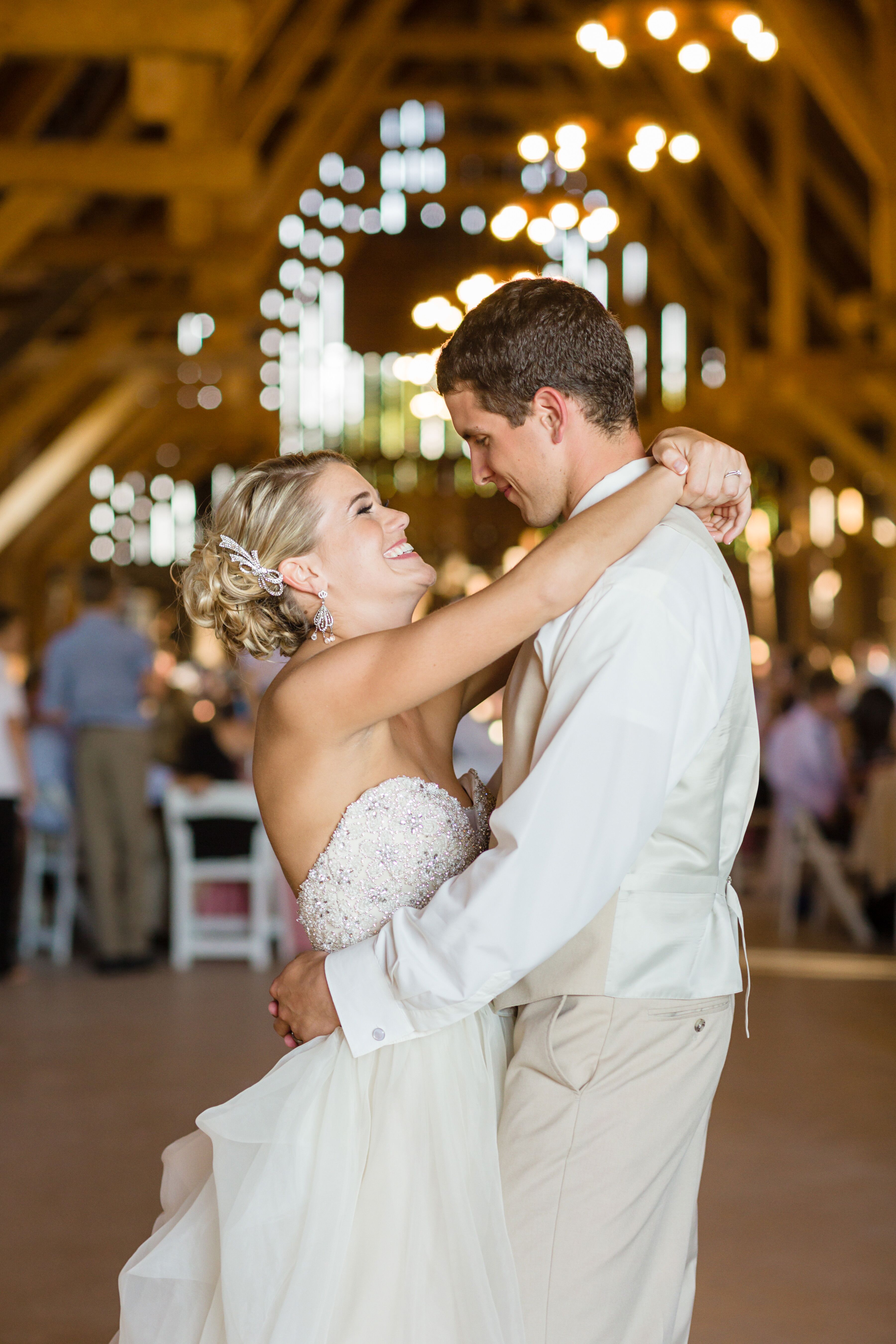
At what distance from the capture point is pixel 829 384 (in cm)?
1152

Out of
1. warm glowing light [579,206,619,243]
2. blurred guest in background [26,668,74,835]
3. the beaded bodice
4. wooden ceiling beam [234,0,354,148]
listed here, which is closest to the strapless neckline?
the beaded bodice

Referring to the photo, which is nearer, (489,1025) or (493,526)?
(489,1025)

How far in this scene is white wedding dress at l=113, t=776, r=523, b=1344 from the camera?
154 centimetres

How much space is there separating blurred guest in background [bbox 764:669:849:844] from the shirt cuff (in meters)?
6.61

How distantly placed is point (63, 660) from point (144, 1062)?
7.78 ft

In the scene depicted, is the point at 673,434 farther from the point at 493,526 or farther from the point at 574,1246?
the point at 493,526

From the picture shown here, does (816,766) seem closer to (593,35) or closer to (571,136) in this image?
(571,136)

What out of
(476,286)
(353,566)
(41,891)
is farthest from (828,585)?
(353,566)

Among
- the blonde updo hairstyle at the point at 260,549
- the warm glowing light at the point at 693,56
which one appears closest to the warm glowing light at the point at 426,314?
the warm glowing light at the point at 693,56

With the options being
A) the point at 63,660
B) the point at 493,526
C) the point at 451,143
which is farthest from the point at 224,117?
the point at 493,526

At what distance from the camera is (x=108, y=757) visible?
21.5ft

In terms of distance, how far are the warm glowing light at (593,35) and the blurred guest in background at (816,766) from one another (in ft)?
12.4

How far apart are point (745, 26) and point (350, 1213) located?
23.8 ft

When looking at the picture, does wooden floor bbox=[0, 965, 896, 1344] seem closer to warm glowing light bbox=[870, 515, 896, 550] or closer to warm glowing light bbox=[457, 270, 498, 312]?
warm glowing light bbox=[457, 270, 498, 312]
